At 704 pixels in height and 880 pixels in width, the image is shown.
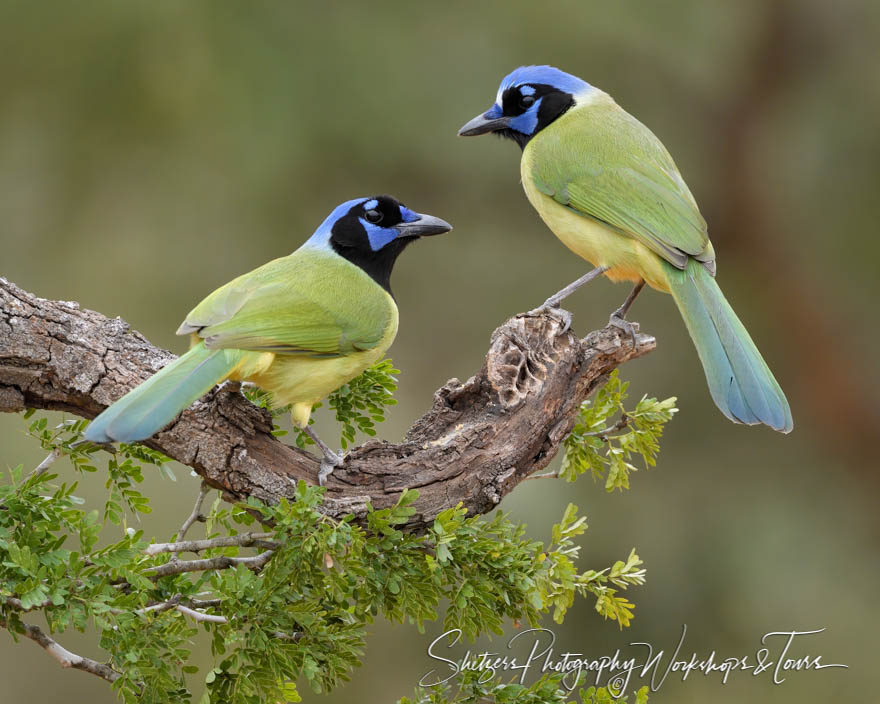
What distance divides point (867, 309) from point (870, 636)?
7.18ft

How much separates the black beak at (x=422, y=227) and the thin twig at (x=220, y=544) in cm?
142

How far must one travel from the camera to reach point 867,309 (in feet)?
25.8

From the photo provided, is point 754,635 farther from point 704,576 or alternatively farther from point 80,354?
point 80,354

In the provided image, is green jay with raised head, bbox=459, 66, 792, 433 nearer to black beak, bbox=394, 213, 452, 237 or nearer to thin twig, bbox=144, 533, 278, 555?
black beak, bbox=394, 213, 452, 237

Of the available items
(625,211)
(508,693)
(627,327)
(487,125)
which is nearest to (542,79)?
(487,125)

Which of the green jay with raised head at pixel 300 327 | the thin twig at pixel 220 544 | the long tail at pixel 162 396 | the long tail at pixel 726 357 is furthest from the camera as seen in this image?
the long tail at pixel 726 357

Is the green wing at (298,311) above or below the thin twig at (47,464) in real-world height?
above

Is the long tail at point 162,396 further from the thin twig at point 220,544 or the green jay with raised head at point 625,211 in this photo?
the green jay with raised head at point 625,211

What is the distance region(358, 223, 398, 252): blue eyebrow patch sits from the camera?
4074 mm

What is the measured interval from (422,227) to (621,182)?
0.74 meters

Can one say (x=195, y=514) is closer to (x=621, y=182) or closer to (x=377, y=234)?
(x=377, y=234)

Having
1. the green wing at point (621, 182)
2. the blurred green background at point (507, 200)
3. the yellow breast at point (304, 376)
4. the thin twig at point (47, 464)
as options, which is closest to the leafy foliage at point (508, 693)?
the yellow breast at point (304, 376)

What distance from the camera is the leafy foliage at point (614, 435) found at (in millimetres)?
3725

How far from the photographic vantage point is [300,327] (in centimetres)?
343
